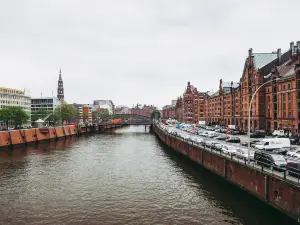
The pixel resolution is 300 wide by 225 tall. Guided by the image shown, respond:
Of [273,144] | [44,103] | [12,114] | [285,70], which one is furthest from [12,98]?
[273,144]

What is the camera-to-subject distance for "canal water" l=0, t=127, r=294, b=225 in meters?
21.9

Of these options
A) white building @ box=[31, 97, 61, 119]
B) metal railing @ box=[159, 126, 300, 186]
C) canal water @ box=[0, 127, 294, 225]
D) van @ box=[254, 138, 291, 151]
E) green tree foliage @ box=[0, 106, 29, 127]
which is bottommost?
canal water @ box=[0, 127, 294, 225]

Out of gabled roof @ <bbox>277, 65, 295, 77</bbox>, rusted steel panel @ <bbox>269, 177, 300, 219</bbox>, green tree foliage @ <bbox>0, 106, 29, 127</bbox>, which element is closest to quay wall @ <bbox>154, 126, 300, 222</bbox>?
rusted steel panel @ <bbox>269, 177, 300, 219</bbox>

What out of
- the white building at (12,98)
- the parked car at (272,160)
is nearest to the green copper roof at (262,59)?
the parked car at (272,160)

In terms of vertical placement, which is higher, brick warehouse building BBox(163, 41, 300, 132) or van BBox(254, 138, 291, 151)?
brick warehouse building BBox(163, 41, 300, 132)

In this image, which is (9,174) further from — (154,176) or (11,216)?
(154,176)

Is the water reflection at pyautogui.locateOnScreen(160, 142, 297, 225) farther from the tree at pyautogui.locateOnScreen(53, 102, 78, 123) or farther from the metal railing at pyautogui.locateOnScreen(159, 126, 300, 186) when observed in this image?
the tree at pyautogui.locateOnScreen(53, 102, 78, 123)

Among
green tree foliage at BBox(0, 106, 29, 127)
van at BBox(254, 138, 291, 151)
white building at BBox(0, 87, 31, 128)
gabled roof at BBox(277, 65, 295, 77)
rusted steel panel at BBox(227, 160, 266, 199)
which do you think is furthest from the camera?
white building at BBox(0, 87, 31, 128)

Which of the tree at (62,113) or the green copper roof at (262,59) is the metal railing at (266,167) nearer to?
the green copper roof at (262,59)

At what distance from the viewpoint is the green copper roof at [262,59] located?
74.3 meters

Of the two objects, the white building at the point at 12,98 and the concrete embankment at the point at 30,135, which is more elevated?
the white building at the point at 12,98

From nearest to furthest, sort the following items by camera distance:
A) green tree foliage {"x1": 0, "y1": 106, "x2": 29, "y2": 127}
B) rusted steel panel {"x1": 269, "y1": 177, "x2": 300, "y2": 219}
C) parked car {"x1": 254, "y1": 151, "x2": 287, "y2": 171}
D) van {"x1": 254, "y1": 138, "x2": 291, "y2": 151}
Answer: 1. rusted steel panel {"x1": 269, "y1": 177, "x2": 300, "y2": 219}
2. parked car {"x1": 254, "y1": 151, "x2": 287, "y2": 171}
3. van {"x1": 254, "y1": 138, "x2": 291, "y2": 151}
4. green tree foliage {"x1": 0, "y1": 106, "x2": 29, "y2": 127}

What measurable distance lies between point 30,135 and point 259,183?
7264 cm

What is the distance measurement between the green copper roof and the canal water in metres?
44.8
